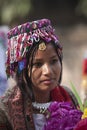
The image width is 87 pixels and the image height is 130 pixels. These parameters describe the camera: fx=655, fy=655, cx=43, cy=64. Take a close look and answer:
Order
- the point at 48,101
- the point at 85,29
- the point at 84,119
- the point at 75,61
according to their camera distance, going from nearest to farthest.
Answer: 1. the point at 84,119
2. the point at 48,101
3. the point at 75,61
4. the point at 85,29

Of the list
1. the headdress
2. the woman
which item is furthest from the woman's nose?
the headdress

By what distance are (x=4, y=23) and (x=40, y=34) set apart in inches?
423

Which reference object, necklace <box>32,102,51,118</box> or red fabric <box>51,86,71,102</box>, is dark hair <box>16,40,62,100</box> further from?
red fabric <box>51,86,71,102</box>

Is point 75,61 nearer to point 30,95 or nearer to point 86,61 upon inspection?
point 86,61

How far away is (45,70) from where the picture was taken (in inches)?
151

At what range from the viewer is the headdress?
12.7 ft

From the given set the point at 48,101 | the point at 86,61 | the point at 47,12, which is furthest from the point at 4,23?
the point at 48,101

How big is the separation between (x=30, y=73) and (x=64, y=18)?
11.1 m

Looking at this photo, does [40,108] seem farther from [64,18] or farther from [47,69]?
[64,18]

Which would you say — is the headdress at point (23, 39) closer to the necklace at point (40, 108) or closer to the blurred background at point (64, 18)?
the necklace at point (40, 108)

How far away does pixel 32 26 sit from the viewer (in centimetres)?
388

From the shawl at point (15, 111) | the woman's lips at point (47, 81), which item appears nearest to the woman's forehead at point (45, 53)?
the woman's lips at point (47, 81)

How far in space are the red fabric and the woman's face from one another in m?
0.18

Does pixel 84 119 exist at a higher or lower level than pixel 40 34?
lower
